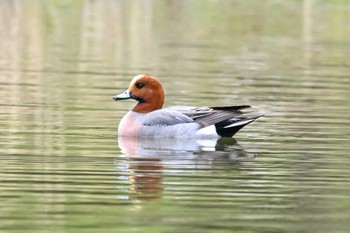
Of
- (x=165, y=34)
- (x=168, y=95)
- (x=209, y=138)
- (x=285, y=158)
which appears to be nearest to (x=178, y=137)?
(x=209, y=138)

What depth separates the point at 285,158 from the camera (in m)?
11.1

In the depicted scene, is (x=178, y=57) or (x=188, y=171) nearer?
(x=188, y=171)

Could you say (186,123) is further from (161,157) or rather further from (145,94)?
(161,157)

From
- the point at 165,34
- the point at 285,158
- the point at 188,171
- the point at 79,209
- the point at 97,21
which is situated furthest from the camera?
the point at 97,21

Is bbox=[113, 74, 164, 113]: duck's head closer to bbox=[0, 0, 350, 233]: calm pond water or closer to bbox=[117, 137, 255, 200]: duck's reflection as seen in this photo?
bbox=[0, 0, 350, 233]: calm pond water

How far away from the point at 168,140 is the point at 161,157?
1.51 meters

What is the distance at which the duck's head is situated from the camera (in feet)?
44.1

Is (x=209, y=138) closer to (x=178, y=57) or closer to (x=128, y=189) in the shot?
(x=128, y=189)

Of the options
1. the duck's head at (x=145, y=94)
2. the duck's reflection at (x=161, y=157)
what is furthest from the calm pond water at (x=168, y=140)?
the duck's head at (x=145, y=94)

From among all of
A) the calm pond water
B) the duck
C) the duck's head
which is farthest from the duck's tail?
the duck's head

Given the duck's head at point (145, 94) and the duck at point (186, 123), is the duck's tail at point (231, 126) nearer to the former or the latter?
the duck at point (186, 123)

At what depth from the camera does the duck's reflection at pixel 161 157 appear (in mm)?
9547

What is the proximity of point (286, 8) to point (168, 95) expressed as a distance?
20.2 m

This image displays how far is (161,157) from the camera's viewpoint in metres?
11.2
